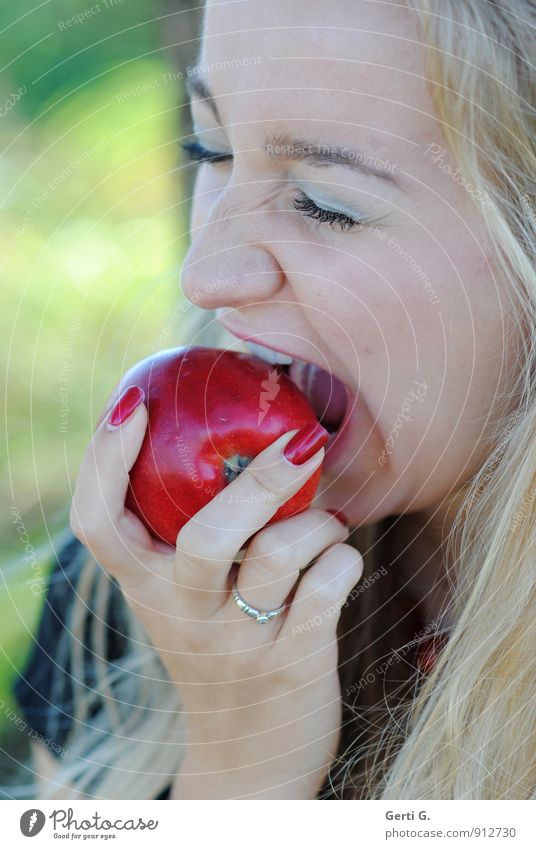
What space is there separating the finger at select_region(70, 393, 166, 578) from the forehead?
0.90ft

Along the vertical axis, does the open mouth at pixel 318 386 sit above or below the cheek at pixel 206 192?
below

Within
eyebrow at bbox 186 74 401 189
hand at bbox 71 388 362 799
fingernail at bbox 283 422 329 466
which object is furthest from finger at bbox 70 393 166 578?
eyebrow at bbox 186 74 401 189

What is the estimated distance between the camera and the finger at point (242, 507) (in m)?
0.64

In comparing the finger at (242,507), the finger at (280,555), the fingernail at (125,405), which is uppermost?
the fingernail at (125,405)

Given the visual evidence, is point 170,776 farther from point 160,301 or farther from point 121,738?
point 160,301

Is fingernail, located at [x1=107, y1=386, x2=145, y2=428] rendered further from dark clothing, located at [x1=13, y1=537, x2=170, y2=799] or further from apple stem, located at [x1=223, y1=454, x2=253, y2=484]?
dark clothing, located at [x1=13, y1=537, x2=170, y2=799]

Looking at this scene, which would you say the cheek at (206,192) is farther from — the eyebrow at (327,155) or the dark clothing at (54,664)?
the dark clothing at (54,664)

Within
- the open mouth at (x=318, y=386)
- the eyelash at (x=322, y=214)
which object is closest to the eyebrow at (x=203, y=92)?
the eyelash at (x=322, y=214)

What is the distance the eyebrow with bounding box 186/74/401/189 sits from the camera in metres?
0.61

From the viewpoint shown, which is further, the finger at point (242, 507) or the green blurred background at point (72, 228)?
the green blurred background at point (72, 228)

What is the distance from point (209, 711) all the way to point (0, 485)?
59cm

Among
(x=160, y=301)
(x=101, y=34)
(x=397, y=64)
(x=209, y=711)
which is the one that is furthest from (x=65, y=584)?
(x=101, y=34)

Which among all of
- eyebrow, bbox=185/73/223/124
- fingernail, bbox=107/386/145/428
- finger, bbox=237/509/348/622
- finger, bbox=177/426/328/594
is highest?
eyebrow, bbox=185/73/223/124

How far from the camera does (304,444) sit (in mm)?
659
